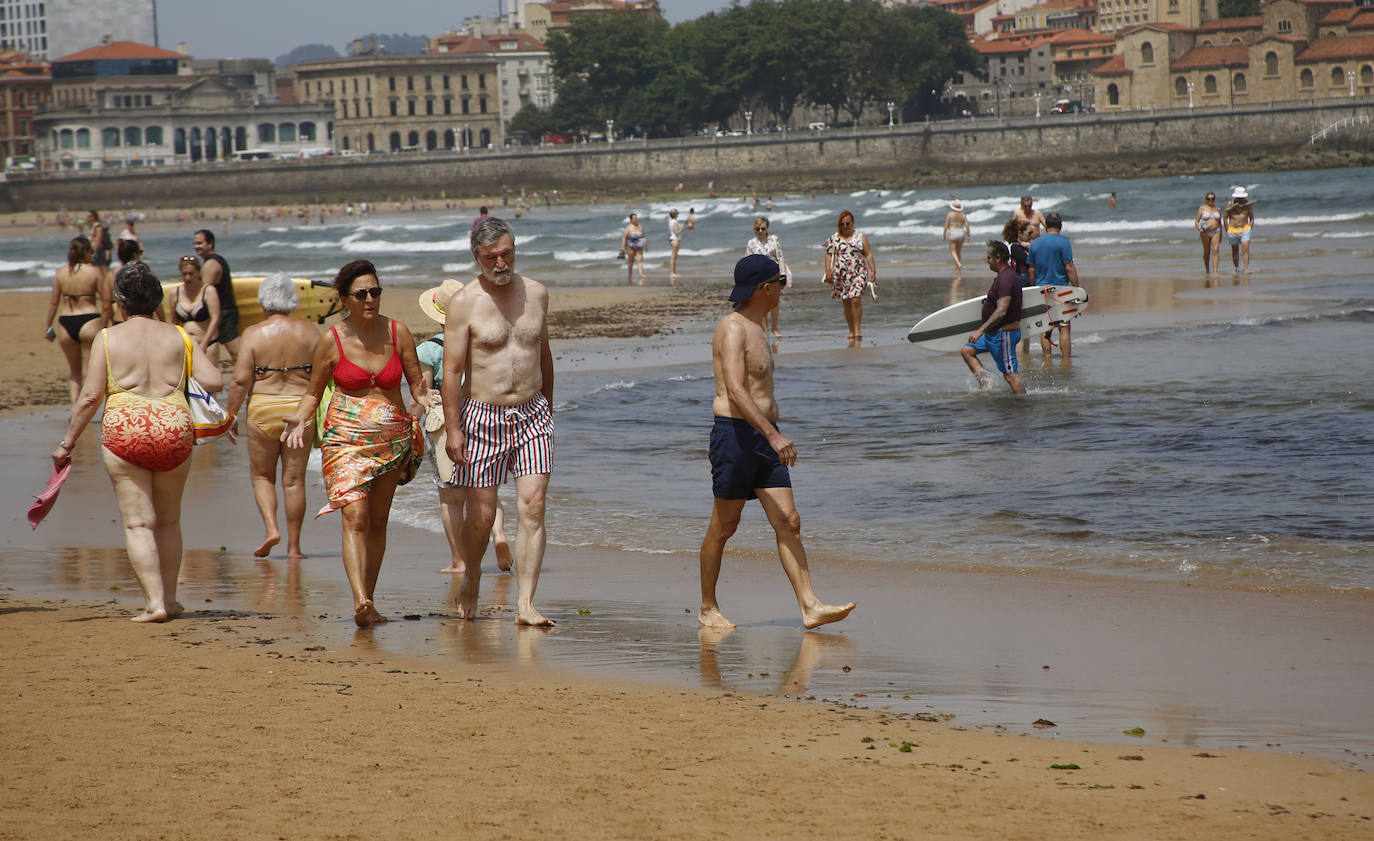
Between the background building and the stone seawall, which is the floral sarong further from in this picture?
the background building

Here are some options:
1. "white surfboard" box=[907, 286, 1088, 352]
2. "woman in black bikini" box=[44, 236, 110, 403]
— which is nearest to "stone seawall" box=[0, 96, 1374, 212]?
"white surfboard" box=[907, 286, 1088, 352]

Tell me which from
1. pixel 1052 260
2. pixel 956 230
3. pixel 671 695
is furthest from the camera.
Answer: pixel 956 230

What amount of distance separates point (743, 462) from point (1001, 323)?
255 inches

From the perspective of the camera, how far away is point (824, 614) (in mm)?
5297

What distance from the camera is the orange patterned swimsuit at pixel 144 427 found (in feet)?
17.4

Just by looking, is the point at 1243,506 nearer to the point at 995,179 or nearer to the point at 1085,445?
the point at 1085,445

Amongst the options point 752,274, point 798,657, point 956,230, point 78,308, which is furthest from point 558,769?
point 956,230

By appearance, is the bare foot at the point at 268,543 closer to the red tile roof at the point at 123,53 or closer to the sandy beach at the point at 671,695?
the sandy beach at the point at 671,695

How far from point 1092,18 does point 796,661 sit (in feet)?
566

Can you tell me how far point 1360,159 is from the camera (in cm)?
8131

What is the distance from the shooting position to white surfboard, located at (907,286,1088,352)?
13195 millimetres

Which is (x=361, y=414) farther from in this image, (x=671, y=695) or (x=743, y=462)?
(x=671, y=695)

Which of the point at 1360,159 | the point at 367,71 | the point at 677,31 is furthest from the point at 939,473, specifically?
the point at 367,71

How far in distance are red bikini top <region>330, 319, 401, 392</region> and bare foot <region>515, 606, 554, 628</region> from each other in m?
0.99
